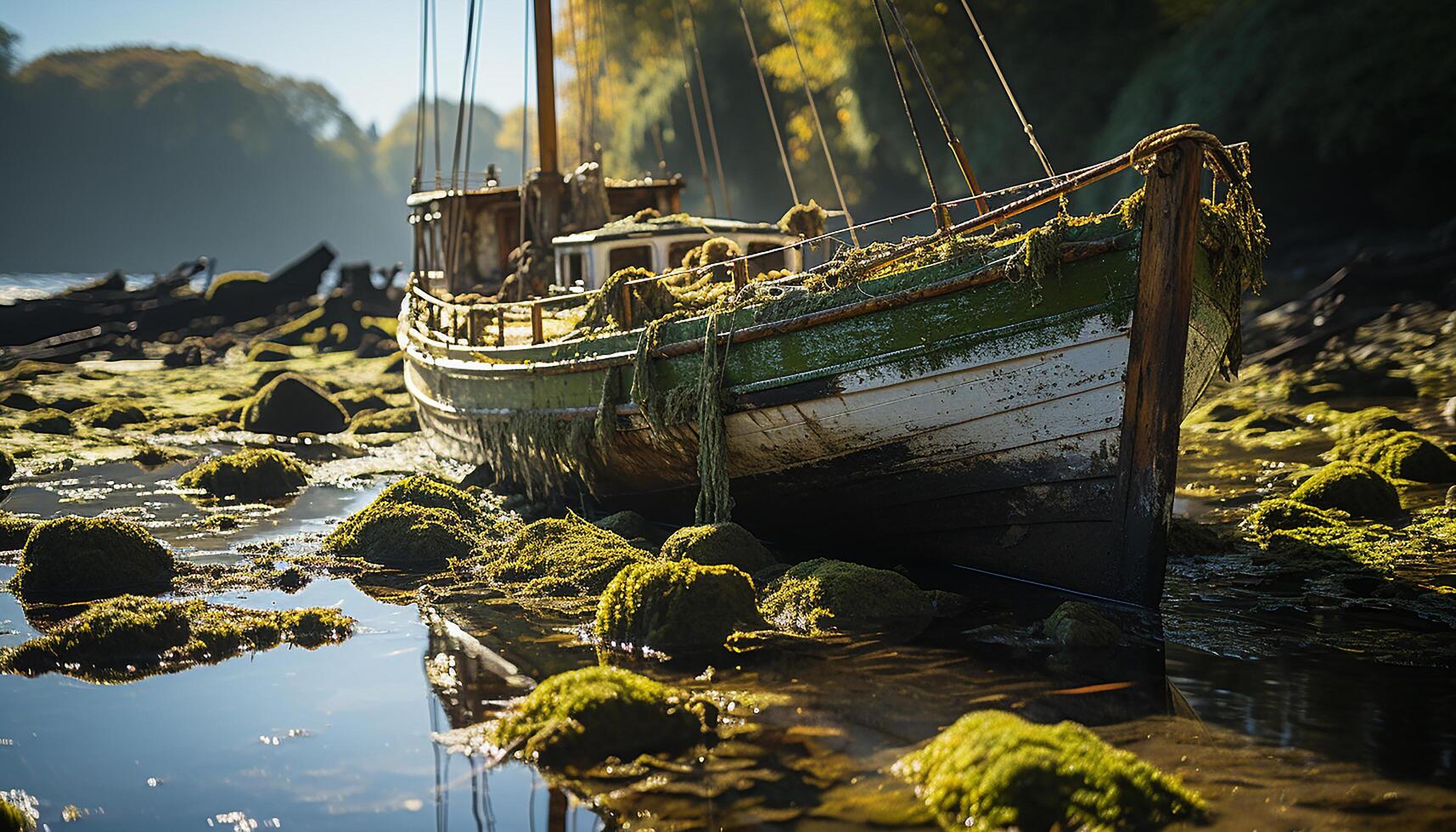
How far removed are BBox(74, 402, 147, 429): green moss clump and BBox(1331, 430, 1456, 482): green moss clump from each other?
17.7 metres

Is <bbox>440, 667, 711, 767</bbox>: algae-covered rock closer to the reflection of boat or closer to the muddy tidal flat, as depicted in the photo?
the muddy tidal flat

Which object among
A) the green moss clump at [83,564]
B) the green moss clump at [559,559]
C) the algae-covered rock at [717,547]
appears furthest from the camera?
the green moss clump at [83,564]

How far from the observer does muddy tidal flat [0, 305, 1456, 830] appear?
17.4 feet

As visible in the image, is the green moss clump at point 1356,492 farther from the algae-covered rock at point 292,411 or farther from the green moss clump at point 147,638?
the algae-covered rock at point 292,411

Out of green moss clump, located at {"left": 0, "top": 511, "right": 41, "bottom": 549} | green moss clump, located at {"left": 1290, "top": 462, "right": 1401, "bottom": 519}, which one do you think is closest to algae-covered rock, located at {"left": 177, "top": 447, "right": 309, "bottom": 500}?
green moss clump, located at {"left": 0, "top": 511, "right": 41, "bottom": 549}

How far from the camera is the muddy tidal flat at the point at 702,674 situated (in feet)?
17.4

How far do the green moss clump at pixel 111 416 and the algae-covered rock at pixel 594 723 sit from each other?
16.0 m

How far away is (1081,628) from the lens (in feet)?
24.2

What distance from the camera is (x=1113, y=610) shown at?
803 centimetres

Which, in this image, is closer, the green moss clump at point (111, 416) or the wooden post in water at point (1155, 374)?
the wooden post in water at point (1155, 374)

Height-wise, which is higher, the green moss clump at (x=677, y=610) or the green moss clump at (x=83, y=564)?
the green moss clump at (x=83, y=564)

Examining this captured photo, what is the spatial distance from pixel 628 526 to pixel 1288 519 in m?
5.51

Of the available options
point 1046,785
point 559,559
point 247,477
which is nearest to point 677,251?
point 559,559

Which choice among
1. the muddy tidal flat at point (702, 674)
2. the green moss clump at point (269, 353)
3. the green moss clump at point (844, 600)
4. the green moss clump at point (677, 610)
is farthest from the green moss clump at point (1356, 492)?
the green moss clump at point (269, 353)
